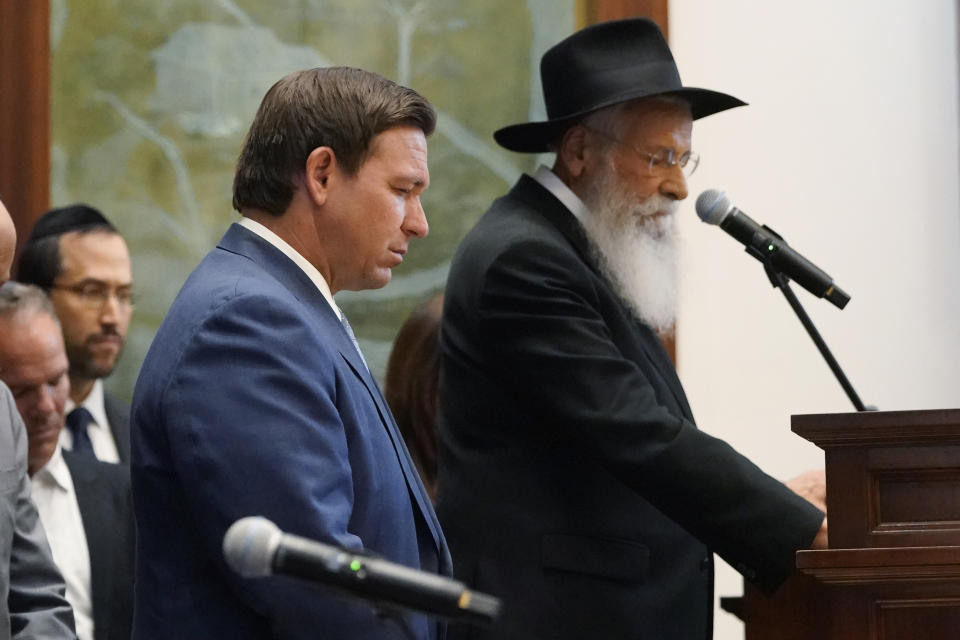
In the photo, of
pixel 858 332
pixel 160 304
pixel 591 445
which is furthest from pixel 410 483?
pixel 858 332

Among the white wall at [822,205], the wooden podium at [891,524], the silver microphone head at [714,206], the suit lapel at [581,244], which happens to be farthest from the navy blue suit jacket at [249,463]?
the white wall at [822,205]

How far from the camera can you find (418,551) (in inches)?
85.7

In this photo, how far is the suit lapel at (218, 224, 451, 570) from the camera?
2.16 metres

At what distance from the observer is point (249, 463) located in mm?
1915

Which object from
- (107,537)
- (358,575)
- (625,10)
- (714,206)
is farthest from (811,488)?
(625,10)

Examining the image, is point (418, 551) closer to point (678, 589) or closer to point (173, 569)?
point (173, 569)

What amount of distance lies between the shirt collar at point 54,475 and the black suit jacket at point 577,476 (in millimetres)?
1076

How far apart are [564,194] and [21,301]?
1362 millimetres

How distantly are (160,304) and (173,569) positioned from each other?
8.98 ft

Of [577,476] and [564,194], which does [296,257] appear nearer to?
[577,476]

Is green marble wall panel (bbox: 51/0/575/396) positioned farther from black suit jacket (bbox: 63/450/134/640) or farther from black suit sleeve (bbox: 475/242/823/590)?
black suit sleeve (bbox: 475/242/823/590)

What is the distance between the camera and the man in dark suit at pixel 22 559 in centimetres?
266

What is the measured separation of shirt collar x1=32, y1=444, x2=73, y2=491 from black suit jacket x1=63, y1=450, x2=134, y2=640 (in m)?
0.02

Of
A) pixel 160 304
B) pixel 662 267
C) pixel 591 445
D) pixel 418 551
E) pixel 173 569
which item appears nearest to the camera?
pixel 173 569
